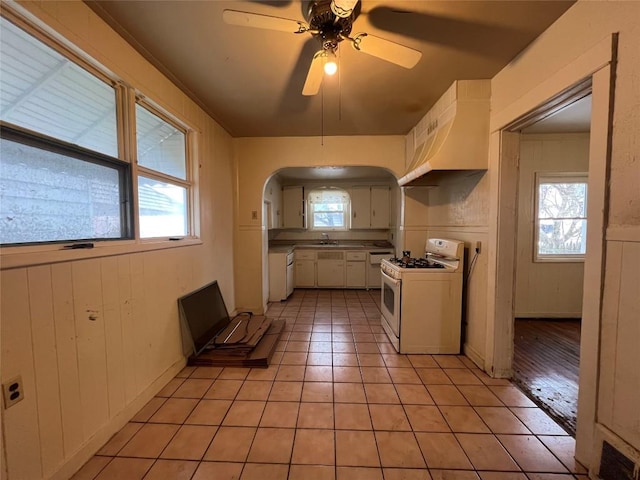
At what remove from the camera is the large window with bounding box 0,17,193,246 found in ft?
3.83

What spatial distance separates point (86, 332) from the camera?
1.45 m

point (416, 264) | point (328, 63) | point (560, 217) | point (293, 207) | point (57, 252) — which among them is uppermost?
point (328, 63)

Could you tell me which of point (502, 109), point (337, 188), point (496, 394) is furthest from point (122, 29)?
point (337, 188)

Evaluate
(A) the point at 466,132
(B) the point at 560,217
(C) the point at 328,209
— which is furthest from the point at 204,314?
(B) the point at 560,217

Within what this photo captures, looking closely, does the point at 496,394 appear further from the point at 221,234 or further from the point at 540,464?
the point at 221,234

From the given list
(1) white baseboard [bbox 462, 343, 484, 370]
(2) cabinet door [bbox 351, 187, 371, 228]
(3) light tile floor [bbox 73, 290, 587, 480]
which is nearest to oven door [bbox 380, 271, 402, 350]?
(3) light tile floor [bbox 73, 290, 587, 480]

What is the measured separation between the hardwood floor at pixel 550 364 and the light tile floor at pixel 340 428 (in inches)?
5.7

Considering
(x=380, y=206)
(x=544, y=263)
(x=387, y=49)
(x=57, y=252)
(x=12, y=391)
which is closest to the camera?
(x=12, y=391)

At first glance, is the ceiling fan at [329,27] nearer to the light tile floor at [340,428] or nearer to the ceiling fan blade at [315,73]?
the ceiling fan blade at [315,73]

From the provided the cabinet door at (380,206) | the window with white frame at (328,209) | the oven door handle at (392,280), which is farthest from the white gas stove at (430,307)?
the window with white frame at (328,209)

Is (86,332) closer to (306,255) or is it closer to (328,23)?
(328,23)

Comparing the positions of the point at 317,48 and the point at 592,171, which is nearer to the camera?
the point at 592,171

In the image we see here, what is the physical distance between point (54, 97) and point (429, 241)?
135 inches

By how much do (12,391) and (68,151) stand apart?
1.16 m
